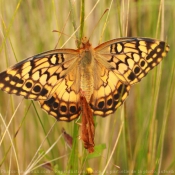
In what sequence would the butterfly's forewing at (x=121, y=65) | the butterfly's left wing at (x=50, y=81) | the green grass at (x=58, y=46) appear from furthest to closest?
1. the green grass at (x=58, y=46)
2. the butterfly's forewing at (x=121, y=65)
3. the butterfly's left wing at (x=50, y=81)

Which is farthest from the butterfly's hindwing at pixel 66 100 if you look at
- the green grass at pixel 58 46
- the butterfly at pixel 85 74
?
the green grass at pixel 58 46

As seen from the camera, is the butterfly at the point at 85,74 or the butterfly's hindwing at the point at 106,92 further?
the butterfly's hindwing at the point at 106,92

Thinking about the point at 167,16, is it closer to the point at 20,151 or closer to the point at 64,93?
the point at 64,93

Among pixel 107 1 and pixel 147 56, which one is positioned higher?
pixel 107 1

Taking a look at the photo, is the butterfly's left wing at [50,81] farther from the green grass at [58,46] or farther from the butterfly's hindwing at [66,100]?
the green grass at [58,46]

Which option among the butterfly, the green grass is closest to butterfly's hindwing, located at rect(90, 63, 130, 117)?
the butterfly

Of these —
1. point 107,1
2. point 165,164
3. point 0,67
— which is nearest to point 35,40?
point 0,67

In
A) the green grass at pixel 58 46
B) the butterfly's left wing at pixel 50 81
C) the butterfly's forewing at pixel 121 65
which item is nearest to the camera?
the butterfly's left wing at pixel 50 81

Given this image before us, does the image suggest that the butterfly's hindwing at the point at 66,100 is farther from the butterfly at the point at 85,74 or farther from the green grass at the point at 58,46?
the green grass at the point at 58,46
